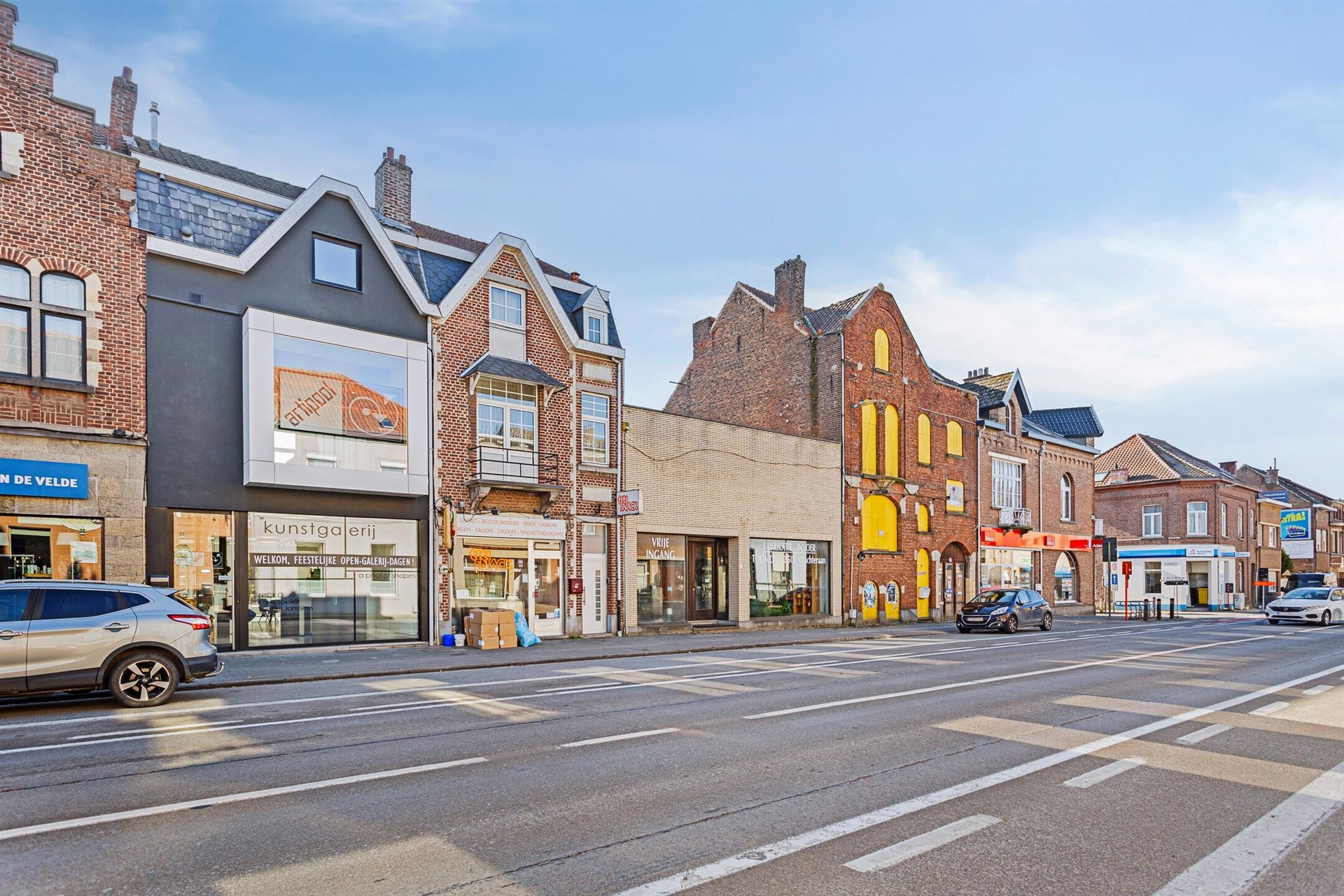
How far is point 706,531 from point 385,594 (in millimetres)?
10075

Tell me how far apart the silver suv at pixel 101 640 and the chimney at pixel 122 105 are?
12492mm

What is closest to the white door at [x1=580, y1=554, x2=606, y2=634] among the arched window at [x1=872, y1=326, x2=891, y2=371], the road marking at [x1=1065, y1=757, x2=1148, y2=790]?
the arched window at [x1=872, y1=326, x2=891, y2=371]

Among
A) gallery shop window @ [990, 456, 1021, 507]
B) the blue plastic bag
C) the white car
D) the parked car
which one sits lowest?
the white car

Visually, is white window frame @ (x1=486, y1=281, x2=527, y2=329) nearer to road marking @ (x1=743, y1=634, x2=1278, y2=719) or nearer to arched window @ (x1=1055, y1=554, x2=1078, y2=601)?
road marking @ (x1=743, y1=634, x2=1278, y2=719)

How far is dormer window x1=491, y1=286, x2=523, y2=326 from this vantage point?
71.1 ft

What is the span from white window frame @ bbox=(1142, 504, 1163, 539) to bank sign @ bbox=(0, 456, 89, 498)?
2355 inches

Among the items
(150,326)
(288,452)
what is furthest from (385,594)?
(150,326)

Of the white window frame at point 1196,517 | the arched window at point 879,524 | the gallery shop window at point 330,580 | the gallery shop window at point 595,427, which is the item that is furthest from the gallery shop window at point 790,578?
the white window frame at point 1196,517

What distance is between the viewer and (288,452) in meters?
17.7

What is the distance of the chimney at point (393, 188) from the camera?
2356 centimetres

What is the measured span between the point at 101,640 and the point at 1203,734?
12591 millimetres

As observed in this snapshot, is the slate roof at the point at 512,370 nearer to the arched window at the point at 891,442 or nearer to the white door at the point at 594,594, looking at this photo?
the white door at the point at 594,594

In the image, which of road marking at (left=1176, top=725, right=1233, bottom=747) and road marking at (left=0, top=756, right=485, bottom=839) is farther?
road marking at (left=1176, top=725, right=1233, bottom=747)

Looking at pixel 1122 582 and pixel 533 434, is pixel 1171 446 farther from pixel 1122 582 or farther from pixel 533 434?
pixel 533 434
